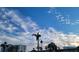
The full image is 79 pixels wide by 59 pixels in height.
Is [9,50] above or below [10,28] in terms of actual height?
below

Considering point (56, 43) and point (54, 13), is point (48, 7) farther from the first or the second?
point (56, 43)

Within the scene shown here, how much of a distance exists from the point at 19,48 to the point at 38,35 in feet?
1.00

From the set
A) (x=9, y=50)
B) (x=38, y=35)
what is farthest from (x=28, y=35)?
(x=9, y=50)

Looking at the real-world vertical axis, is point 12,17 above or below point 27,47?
above

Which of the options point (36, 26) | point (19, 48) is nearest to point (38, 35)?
point (36, 26)

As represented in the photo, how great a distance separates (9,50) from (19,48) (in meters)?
0.13
